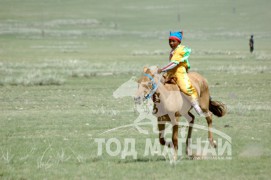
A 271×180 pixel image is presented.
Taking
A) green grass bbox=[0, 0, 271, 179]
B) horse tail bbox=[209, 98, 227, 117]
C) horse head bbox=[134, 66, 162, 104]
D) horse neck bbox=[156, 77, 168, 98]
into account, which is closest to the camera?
green grass bbox=[0, 0, 271, 179]

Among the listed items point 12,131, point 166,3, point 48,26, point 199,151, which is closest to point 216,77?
point 12,131

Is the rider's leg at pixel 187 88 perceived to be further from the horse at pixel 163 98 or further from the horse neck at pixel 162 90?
the horse neck at pixel 162 90

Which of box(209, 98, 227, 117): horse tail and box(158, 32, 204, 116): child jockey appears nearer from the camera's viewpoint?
box(158, 32, 204, 116): child jockey

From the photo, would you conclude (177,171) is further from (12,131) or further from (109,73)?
(109,73)

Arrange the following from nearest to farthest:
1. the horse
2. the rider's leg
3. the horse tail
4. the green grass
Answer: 1. the green grass
2. the horse
3. the rider's leg
4. the horse tail

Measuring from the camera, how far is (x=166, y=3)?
158 meters

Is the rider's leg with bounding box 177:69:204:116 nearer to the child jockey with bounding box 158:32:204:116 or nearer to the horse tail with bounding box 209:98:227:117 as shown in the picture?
the child jockey with bounding box 158:32:204:116

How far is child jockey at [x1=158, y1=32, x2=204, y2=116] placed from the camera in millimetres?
11265

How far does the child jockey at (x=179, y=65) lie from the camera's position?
11.3 m

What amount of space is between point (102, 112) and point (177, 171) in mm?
8521

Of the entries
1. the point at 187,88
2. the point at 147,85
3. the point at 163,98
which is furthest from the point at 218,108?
the point at 147,85

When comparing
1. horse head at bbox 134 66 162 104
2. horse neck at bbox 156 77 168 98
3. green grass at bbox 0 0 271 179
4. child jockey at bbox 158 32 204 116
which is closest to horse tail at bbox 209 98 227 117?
green grass at bbox 0 0 271 179

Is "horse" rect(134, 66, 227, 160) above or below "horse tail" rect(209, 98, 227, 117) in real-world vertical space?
Result: above

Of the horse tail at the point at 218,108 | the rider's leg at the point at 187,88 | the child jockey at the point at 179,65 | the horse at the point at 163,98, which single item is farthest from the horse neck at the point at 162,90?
the horse tail at the point at 218,108
